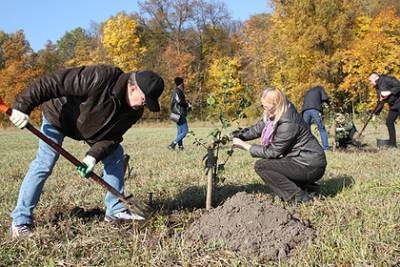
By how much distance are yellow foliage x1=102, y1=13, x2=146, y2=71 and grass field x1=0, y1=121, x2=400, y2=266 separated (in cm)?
3353

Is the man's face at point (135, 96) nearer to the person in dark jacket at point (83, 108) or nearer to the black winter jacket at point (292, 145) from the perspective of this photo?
the person in dark jacket at point (83, 108)

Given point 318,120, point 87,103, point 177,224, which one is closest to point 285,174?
point 177,224

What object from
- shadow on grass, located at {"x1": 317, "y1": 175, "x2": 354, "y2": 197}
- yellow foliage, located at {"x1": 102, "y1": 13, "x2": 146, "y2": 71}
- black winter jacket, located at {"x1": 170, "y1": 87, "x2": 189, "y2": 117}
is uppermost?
yellow foliage, located at {"x1": 102, "y1": 13, "x2": 146, "y2": 71}

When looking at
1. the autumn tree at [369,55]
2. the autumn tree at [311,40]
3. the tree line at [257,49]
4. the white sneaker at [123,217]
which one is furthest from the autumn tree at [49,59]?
the white sneaker at [123,217]

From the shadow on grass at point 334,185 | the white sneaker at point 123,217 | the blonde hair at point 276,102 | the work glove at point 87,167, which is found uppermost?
the blonde hair at point 276,102

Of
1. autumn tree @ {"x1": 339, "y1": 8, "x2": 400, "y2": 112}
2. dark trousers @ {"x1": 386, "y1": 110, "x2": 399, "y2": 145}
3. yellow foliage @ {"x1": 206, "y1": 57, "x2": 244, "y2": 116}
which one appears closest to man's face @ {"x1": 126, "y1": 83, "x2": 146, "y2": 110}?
yellow foliage @ {"x1": 206, "y1": 57, "x2": 244, "y2": 116}

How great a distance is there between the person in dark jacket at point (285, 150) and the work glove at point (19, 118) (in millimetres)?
2408

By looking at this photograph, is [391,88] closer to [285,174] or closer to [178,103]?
[178,103]

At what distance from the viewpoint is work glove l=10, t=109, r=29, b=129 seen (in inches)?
137

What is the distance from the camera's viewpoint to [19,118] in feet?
11.4


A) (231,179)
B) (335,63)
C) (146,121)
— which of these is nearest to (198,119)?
(146,121)

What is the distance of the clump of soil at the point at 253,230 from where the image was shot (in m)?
3.49

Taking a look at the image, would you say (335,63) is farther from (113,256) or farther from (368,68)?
(113,256)

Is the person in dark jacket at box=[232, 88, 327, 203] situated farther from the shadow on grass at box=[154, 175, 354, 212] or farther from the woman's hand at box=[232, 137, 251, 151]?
the shadow on grass at box=[154, 175, 354, 212]
